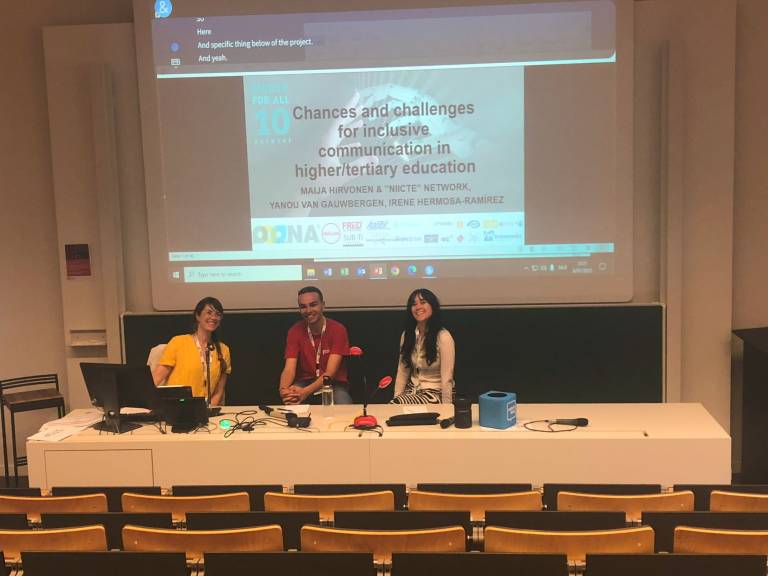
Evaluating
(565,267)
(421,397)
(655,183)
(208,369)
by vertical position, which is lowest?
(421,397)

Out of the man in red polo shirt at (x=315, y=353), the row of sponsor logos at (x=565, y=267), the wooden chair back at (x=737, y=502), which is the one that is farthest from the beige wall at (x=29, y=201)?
the wooden chair back at (x=737, y=502)

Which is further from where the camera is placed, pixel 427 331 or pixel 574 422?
pixel 427 331

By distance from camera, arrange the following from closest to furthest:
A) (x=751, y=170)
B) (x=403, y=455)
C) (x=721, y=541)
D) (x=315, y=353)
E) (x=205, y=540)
A: (x=721, y=541) < (x=205, y=540) < (x=403, y=455) < (x=315, y=353) < (x=751, y=170)

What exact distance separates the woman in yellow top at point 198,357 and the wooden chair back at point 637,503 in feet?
8.65

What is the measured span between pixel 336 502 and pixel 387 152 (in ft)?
10.6

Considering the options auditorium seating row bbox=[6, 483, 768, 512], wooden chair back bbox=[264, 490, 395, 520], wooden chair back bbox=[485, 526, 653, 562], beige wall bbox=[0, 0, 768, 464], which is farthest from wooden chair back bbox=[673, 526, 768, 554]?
beige wall bbox=[0, 0, 768, 464]

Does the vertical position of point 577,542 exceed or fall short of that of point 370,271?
it falls short

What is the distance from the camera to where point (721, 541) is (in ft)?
7.79

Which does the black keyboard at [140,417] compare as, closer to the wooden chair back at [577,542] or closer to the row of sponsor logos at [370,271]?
the row of sponsor logos at [370,271]

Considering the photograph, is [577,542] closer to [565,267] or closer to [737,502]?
[737,502]

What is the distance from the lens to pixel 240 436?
12.6ft

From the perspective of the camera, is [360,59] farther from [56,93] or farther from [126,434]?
[126,434]

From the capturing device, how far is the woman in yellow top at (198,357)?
15.2 ft

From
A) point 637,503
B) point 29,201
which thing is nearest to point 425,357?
point 637,503
